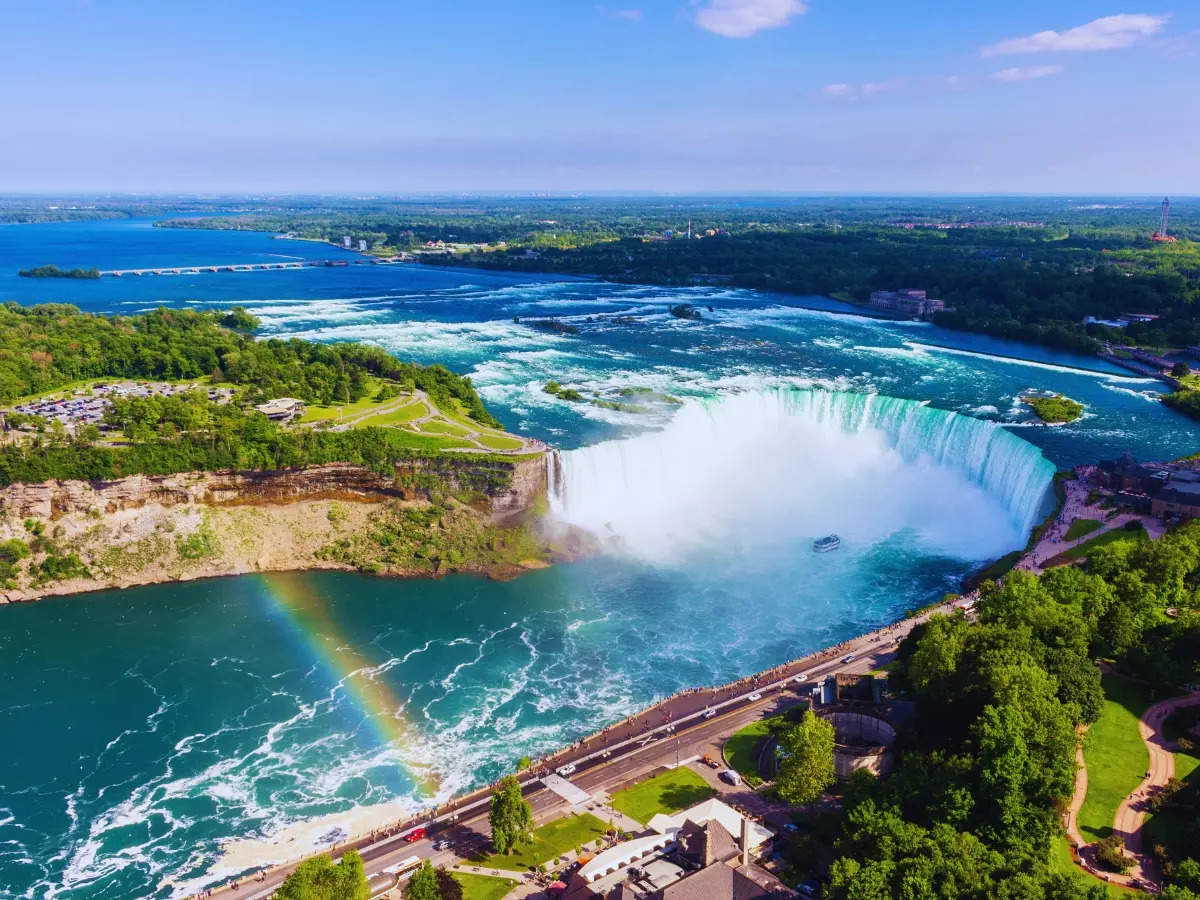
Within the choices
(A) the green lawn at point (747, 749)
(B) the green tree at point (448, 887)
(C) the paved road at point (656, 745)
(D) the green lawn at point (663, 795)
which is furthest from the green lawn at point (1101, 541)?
(B) the green tree at point (448, 887)

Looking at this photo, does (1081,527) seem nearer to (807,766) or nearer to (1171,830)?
(1171,830)

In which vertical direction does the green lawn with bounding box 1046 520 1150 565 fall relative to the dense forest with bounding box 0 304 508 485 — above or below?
below

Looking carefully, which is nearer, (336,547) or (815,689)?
(815,689)

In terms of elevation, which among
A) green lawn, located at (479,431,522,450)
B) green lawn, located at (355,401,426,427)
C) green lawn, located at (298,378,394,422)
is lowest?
green lawn, located at (479,431,522,450)

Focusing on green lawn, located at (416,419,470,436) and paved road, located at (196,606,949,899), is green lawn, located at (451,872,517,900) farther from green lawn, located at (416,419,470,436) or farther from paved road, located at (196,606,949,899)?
green lawn, located at (416,419,470,436)

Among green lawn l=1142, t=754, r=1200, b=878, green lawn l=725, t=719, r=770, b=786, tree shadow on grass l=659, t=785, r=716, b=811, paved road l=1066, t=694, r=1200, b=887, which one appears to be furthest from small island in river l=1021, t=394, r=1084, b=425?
tree shadow on grass l=659, t=785, r=716, b=811

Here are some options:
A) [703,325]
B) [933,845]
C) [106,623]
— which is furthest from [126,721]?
[703,325]

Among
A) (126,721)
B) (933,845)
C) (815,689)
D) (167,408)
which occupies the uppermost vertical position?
(167,408)

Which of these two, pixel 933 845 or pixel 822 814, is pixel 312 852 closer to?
pixel 822 814
